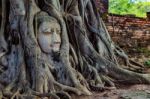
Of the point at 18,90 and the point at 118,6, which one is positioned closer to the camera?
the point at 18,90

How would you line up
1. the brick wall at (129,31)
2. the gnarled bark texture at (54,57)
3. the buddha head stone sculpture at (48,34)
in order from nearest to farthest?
the gnarled bark texture at (54,57) → the buddha head stone sculpture at (48,34) → the brick wall at (129,31)

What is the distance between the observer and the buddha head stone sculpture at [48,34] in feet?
24.8

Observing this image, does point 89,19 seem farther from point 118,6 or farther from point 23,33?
point 118,6

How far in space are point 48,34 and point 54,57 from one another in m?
0.42

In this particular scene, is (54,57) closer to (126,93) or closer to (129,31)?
(126,93)

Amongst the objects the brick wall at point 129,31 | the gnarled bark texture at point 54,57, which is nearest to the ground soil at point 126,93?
the gnarled bark texture at point 54,57

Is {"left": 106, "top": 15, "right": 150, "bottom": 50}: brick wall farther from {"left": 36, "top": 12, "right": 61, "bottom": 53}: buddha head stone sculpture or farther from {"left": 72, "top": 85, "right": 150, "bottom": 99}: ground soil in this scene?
{"left": 36, "top": 12, "right": 61, "bottom": 53}: buddha head stone sculpture

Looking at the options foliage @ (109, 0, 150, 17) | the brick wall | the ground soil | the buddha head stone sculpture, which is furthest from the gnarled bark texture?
foliage @ (109, 0, 150, 17)

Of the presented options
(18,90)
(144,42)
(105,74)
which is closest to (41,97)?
(18,90)

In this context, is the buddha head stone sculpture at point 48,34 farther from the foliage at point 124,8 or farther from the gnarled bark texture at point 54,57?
the foliage at point 124,8

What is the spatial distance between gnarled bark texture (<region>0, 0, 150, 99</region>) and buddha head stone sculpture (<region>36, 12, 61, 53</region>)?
0.06 metres

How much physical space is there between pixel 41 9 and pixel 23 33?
83 centimetres

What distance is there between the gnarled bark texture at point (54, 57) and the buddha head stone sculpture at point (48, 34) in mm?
58

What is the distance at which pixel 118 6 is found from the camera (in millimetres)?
20969
